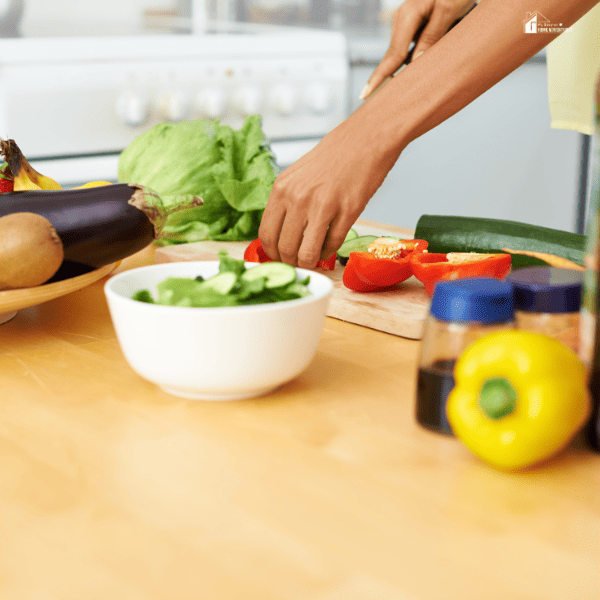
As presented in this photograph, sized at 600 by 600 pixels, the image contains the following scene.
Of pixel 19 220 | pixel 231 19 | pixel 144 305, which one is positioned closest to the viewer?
pixel 144 305

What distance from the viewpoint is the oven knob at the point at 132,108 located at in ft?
6.68

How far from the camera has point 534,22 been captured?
0.90 m

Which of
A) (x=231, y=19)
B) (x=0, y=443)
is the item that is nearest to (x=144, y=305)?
(x=0, y=443)

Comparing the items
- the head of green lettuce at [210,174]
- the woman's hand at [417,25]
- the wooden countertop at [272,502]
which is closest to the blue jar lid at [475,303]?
the wooden countertop at [272,502]

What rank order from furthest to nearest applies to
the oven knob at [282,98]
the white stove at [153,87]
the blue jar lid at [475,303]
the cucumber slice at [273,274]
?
1. the oven knob at [282,98]
2. the white stove at [153,87]
3. the cucumber slice at [273,274]
4. the blue jar lid at [475,303]

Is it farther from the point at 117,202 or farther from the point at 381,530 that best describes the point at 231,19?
the point at 381,530

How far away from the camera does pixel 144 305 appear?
2.14 ft

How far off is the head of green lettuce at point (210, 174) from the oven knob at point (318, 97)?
94 cm

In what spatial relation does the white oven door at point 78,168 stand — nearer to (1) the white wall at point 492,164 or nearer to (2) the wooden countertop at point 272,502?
(1) the white wall at point 492,164

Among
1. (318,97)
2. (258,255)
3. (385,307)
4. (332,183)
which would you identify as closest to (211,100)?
(318,97)

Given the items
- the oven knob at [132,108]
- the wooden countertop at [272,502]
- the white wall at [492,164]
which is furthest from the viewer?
the white wall at [492,164]

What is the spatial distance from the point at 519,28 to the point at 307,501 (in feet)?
2.18

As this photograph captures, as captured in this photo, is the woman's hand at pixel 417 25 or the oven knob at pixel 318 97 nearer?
the woman's hand at pixel 417 25

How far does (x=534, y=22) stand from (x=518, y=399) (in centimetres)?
56
